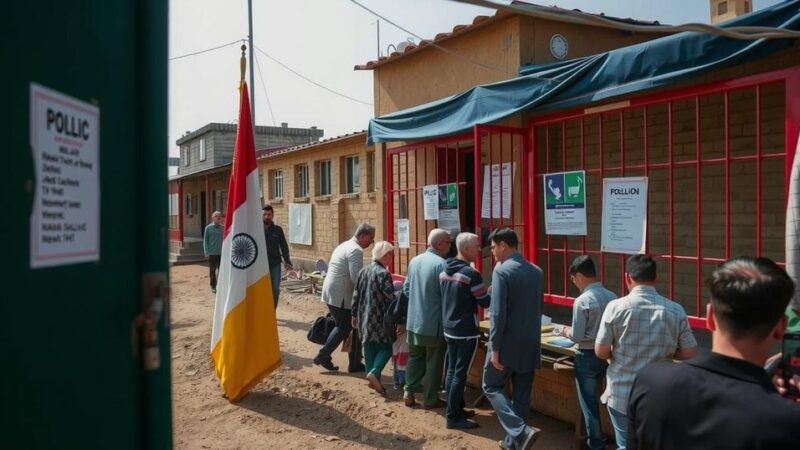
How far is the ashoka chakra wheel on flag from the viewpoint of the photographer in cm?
588

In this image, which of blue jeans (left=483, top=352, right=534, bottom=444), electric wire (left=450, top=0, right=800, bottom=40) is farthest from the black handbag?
electric wire (left=450, top=0, right=800, bottom=40)

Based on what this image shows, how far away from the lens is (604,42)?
22.2ft

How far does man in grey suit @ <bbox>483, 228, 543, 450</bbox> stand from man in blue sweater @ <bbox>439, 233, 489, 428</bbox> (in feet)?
1.65

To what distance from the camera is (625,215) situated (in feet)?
16.0

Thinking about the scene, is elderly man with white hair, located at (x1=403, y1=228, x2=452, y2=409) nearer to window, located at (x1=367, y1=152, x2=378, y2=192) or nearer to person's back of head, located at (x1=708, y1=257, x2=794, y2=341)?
person's back of head, located at (x1=708, y1=257, x2=794, y2=341)

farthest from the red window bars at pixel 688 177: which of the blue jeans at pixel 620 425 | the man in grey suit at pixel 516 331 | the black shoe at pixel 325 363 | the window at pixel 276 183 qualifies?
the window at pixel 276 183

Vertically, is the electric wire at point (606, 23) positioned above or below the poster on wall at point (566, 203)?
above

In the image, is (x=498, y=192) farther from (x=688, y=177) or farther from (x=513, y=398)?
(x=513, y=398)

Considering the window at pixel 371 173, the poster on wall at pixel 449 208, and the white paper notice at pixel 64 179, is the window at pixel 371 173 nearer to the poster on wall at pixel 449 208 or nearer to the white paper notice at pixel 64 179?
the poster on wall at pixel 449 208

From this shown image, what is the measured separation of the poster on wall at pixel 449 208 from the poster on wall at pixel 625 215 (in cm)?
202

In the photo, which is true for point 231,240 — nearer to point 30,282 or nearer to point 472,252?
point 472,252

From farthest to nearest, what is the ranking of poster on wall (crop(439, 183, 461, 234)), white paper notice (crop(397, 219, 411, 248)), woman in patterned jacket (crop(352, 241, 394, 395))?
white paper notice (crop(397, 219, 411, 248)) < poster on wall (crop(439, 183, 461, 234)) < woman in patterned jacket (crop(352, 241, 394, 395))

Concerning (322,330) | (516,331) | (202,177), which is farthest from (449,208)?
(202,177)

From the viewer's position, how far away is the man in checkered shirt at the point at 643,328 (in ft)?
12.1
